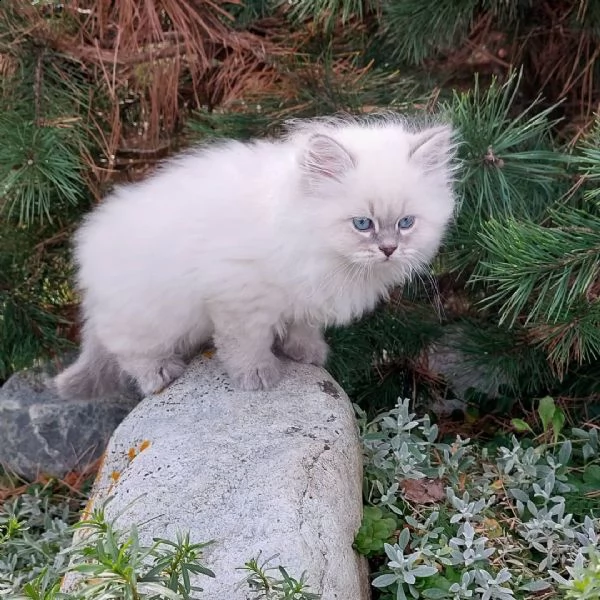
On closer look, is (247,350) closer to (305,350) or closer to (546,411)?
(305,350)

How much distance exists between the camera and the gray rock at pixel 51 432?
2447 mm

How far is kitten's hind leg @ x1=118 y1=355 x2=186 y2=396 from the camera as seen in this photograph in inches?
81.7

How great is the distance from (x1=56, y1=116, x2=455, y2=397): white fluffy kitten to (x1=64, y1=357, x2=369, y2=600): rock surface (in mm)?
110

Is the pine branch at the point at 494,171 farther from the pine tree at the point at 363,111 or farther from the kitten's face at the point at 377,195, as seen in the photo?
the kitten's face at the point at 377,195

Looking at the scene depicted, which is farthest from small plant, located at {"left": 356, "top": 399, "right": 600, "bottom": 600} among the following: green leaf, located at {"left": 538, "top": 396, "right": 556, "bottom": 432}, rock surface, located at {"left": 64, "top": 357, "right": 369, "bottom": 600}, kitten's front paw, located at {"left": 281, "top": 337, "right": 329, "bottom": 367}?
kitten's front paw, located at {"left": 281, "top": 337, "right": 329, "bottom": 367}

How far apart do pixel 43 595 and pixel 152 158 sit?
1524 mm

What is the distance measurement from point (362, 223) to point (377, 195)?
70 mm

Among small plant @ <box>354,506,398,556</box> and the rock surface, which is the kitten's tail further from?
small plant @ <box>354,506,398,556</box>

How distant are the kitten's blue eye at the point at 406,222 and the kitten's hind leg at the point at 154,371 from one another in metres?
0.73

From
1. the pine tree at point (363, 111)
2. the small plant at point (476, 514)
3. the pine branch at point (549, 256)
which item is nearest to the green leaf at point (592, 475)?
the small plant at point (476, 514)

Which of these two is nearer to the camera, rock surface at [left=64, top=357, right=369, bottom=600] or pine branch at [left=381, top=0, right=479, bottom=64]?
rock surface at [left=64, top=357, right=369, bottom=600]

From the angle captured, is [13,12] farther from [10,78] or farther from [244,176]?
[244,176]

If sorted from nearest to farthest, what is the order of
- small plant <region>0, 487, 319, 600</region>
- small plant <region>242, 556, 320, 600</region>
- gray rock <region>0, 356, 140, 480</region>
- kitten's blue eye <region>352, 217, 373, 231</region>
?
small plant <region>0, 487, 319, 600</region>
small plant <region>242, 556, 320, 600</region>
kitten's blue eye <region>352, 217, 373, 231</region>
gray rock <region>0, 356, 140, 480</region>

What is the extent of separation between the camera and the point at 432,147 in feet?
5.80
